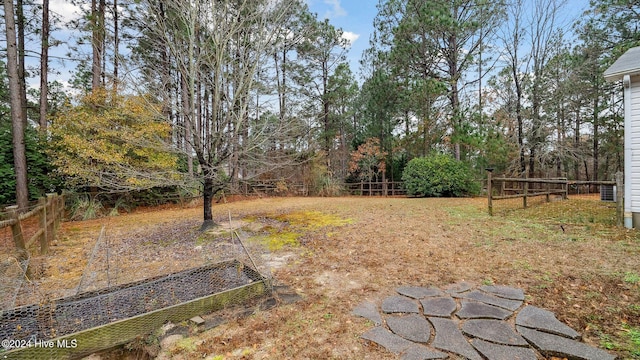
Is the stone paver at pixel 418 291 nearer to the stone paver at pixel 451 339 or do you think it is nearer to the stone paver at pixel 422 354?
the stone paver at pixel 451 339

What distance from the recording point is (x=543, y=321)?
85.1 inches

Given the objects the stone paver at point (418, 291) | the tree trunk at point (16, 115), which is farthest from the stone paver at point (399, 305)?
the tree trunk at point (16, 115)

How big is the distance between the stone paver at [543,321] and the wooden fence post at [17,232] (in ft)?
18.6

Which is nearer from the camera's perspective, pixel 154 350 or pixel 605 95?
pixel 154 350

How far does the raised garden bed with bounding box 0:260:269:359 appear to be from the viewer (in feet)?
6.29

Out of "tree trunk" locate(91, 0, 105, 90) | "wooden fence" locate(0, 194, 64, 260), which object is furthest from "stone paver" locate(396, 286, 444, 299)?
"tree trunk" locate(91, 0, 105, 90)

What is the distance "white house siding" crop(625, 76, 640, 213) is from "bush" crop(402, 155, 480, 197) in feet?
22.2

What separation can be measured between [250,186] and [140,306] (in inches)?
484

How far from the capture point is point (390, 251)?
416 centimetres

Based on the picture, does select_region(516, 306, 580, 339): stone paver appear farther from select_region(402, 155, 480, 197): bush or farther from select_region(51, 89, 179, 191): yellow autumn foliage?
select_region(402, 155, 480, 197): bush

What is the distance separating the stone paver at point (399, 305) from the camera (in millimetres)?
2425

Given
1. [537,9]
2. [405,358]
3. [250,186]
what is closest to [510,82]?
[537,9]

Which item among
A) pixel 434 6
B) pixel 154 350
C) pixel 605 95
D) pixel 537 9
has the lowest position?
pixel 154 350

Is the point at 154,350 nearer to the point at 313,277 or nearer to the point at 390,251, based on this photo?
the point at 313,277
